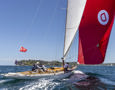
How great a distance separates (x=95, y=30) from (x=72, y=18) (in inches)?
127

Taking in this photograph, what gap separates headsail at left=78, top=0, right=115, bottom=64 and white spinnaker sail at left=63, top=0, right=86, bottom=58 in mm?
940

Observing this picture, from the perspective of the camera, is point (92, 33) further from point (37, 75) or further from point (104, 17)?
point (37, 75)

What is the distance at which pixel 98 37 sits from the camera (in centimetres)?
1519

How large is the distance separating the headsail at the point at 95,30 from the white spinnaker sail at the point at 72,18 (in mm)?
940

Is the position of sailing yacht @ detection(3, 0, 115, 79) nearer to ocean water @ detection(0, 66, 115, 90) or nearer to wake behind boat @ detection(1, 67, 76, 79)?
wake behind boat @ detection(1, 67, 76, 79)

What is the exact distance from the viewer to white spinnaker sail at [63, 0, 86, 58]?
16.7 m

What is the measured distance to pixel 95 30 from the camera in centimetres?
1537

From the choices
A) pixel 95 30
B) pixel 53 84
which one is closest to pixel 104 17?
pixel 95 30

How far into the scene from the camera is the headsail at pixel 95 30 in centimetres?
1491

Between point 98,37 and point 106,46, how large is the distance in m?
1.19

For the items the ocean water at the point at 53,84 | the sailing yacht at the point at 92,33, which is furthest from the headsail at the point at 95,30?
the ocean water at the point at 53,84

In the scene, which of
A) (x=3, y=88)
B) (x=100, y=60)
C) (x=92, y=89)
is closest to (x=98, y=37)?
(x=100, y=60)

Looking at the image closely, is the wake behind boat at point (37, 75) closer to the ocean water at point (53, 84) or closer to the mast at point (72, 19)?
the ocean water at point (53, 84)

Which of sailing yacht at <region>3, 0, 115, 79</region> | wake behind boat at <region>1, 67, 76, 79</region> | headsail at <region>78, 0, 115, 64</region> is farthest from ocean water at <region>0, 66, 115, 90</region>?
headsail at <region>78, 0, 115, 64</region>
